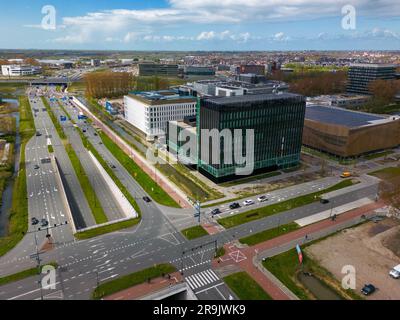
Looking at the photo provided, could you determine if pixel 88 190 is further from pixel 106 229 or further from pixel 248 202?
pixel 248 202

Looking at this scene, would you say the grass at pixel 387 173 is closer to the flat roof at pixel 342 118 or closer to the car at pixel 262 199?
the flat roof at pixel 342 118

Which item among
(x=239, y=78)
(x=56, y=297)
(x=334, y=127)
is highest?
→ (x=239, y=78)

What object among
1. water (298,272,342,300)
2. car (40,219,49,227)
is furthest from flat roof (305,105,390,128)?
car (40,219,49,227)

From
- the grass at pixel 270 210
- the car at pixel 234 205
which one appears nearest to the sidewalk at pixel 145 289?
the grass at pixel 270 210

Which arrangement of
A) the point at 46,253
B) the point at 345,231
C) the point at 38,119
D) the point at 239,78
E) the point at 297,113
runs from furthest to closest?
the point at 239,78, the point at 38,119, the point at 297,113, the point at 345,231, the point at 46,253

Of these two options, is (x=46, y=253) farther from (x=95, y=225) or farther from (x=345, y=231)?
(x=345, y=231)

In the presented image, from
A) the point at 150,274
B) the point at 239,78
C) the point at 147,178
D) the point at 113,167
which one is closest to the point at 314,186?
the point at 147,178
